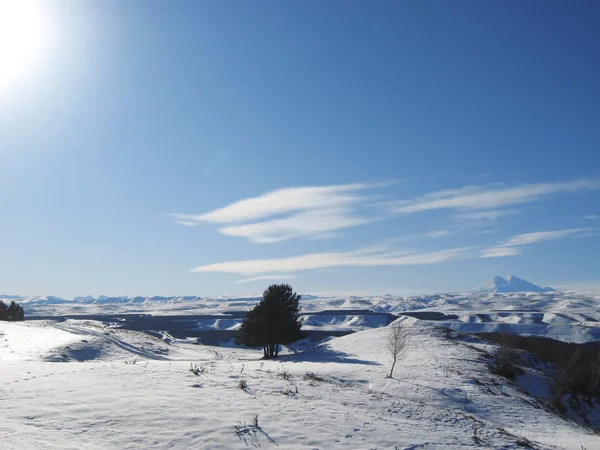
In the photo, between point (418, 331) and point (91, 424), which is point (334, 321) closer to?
point (418, 331)

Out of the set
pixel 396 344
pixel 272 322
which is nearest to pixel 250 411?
pixel 396 344

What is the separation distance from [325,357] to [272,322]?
756 cm

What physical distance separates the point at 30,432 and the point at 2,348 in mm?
20297

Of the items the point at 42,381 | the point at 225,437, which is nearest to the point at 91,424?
the point at 225,437

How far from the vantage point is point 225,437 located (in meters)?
10.6

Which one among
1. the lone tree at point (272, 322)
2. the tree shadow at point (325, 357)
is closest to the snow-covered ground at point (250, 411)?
the tree shadow at point (325, 357)

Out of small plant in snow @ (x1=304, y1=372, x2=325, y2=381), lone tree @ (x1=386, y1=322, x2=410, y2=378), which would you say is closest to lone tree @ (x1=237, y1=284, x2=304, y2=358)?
lone tree @ (x1=386, y1=322, x2=410, y2=378)

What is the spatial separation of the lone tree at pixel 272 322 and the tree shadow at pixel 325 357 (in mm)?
3355

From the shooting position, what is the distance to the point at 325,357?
119 ft

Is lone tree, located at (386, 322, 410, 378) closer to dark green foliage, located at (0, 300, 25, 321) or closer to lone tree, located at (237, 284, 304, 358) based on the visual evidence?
lone tree, located at (237, 284, 304, 358)

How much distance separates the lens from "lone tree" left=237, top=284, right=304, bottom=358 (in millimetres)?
41375

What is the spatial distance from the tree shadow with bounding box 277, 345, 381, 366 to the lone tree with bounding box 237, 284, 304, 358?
3.35 metres

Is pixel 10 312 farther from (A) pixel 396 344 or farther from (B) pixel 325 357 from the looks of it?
(A) pixel 396 344

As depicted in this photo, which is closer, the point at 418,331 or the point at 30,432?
the point at 30,432
